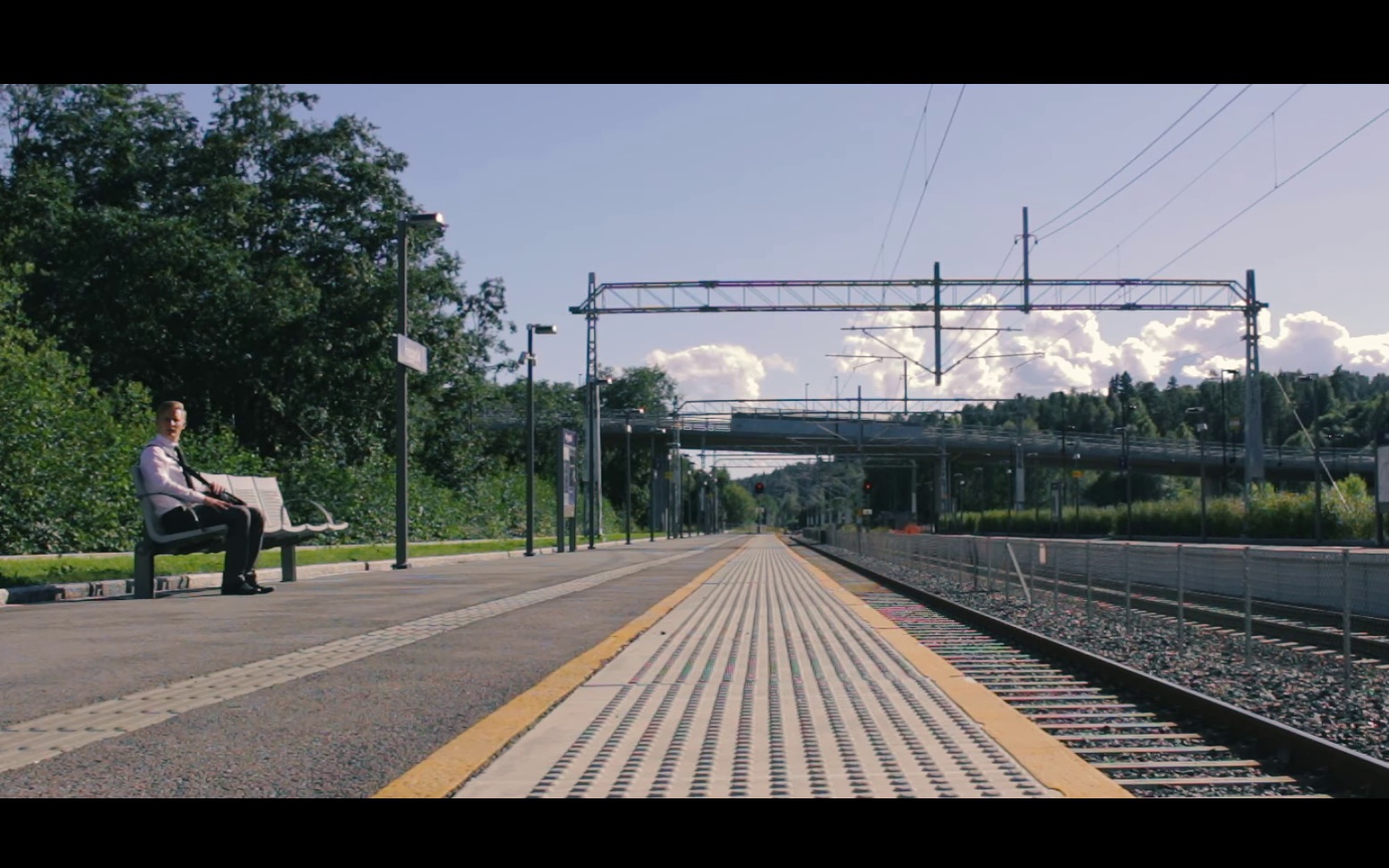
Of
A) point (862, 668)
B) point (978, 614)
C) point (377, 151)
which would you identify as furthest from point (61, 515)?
point (377, 151)

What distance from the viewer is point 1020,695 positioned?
28.5 feet

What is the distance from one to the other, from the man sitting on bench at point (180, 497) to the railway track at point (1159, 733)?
7.51m

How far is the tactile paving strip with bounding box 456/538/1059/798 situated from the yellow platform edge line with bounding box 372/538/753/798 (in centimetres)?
9

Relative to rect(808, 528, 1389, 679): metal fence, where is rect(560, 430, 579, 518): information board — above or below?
above

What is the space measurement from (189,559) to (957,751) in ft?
61.7

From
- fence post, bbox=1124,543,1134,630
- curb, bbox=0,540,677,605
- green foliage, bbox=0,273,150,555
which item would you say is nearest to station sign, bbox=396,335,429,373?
curb, bbox=0,540,677,605

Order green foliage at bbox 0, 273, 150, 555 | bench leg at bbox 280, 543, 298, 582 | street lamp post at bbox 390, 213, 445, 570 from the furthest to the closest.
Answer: street lamp post at bbox 390, 213, 445, 570 → green foliage at bbox 0, 273, 150, 555 → bench leg at bbox 280, 543, 298, 582

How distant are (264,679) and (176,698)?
894 mm

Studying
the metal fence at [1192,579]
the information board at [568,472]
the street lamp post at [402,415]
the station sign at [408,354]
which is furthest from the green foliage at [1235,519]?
the station sign at [408,354]

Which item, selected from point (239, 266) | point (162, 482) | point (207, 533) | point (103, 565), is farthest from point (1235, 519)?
point (162, 482)

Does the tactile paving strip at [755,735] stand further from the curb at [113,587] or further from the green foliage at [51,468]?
the green foliage at [51,468]

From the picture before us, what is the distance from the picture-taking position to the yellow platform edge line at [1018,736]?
5461mm

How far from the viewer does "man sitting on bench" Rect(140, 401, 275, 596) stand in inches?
539

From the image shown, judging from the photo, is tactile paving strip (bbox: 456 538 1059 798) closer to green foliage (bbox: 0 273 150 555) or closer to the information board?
green foliage (bbox: 0 273 150 555)
